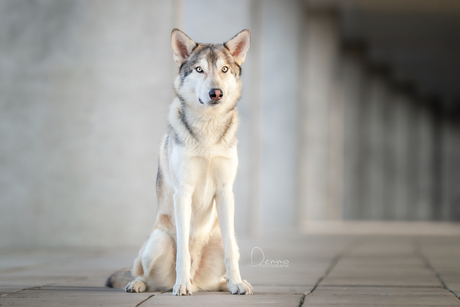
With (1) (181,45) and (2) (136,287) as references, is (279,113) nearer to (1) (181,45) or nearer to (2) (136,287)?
(1) (181,45)

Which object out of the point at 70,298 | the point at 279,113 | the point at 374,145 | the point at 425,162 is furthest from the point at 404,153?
the point at 70,298

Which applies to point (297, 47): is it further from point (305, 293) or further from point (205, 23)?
point (305, 293)

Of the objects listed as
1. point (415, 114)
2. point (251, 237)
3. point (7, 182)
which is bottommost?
point (251, 237)

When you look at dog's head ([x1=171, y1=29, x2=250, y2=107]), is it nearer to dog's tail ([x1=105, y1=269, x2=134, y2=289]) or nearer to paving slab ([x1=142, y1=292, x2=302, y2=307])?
paving slab ([x1=142, y1=292, x2=302, y2=307])

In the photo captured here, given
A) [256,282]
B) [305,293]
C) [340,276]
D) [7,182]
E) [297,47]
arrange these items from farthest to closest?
[297,47], [7,182], [340,276], [256,282], [305,293]

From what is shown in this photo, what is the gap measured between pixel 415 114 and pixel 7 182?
15803 mm

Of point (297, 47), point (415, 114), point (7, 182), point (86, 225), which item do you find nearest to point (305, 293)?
point (86, 225)

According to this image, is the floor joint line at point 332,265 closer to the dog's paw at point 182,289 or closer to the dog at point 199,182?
the dog at point 199,182

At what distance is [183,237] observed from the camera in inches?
140

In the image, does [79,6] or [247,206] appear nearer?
[79,6]

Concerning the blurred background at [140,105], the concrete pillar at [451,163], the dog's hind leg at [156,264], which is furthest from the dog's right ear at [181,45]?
the concrete pillar at [451,163]

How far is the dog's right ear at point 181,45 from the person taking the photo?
3.70 metres

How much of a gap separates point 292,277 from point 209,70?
2126 millimetres

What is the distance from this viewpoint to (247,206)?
9.82 meters
